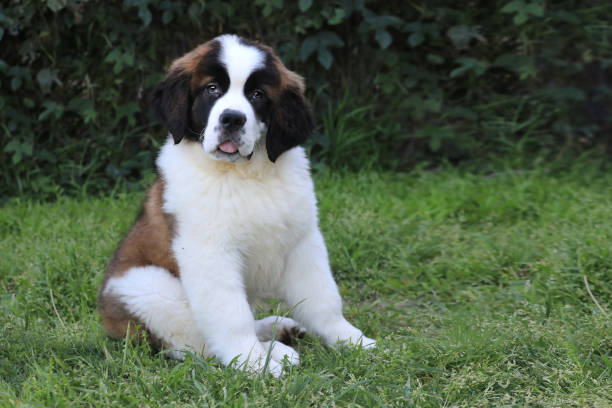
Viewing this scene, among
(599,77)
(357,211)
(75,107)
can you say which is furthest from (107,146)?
(599,77)

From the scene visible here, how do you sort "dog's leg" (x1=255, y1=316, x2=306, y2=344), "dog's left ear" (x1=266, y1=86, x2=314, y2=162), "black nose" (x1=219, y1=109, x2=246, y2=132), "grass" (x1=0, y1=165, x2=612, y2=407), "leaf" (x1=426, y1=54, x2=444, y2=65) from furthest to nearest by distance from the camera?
"leaf" (x1=426, y1=54, x2=444, y2=65), "dog's leg" (x1=255, y1=316, x2=306, y2=344), "dog's left ear" (x1=266, y1=86, x2=314, y2=162), "black nose" (x1=219, y1=109, x2=246, y2=132), "grass" (x1=0, y1=165, x2=612, y2=407)

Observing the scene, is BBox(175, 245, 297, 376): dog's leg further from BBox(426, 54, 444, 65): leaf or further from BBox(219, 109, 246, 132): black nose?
BBox(426, 54, 444, 65): leaf

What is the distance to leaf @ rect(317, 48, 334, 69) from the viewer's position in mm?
Result: 5531

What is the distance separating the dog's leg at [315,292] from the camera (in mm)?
3084

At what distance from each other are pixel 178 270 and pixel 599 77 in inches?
189

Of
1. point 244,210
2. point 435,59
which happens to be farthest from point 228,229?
point 435,59

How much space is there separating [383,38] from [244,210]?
3.11 metres

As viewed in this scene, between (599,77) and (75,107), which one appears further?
(599,77)

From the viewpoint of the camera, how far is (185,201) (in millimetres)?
2957

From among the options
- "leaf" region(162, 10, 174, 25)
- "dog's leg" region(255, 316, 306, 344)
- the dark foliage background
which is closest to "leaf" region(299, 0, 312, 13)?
the dark foliage background

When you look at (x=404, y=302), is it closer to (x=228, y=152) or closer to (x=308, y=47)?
(x=228, y=152)

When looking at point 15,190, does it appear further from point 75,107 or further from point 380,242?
point 380,242

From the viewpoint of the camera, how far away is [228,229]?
9.41 ft

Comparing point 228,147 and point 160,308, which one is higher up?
point 228,147
